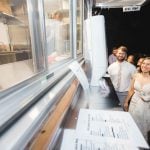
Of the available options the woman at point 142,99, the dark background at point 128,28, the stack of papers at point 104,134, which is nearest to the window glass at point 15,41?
the stack of papers at point 104,134

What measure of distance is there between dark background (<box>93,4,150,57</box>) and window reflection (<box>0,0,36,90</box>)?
4495 millimetres

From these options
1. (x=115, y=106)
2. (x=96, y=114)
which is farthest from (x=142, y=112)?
(x=96, y=114)

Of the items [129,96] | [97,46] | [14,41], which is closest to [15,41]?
[14,41]

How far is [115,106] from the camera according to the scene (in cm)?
85

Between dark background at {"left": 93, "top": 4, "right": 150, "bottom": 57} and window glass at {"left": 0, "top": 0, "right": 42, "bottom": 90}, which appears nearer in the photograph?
window glass at {"left": 0, "top": 0, "right": 42, "bottom": 90}

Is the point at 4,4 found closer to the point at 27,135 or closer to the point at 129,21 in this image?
the point at 27,135

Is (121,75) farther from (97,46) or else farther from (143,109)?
(97,46)

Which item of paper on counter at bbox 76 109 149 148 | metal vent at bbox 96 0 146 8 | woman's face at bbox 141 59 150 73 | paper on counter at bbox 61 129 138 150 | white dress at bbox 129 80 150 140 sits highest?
metal vent at bbox 96 0 146 8

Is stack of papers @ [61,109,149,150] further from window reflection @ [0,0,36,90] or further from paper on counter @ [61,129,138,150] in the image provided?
window reflection @ [0,0,36,90]

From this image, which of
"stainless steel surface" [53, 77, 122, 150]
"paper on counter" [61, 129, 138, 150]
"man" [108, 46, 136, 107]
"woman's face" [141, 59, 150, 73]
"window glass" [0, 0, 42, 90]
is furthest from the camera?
"man" [108, 46, 136, 107]

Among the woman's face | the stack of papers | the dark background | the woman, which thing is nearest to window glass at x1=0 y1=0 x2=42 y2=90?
the stack of papers

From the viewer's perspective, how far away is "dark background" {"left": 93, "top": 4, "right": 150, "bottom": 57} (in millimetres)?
5273

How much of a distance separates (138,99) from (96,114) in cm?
180

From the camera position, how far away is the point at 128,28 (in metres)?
5.37
